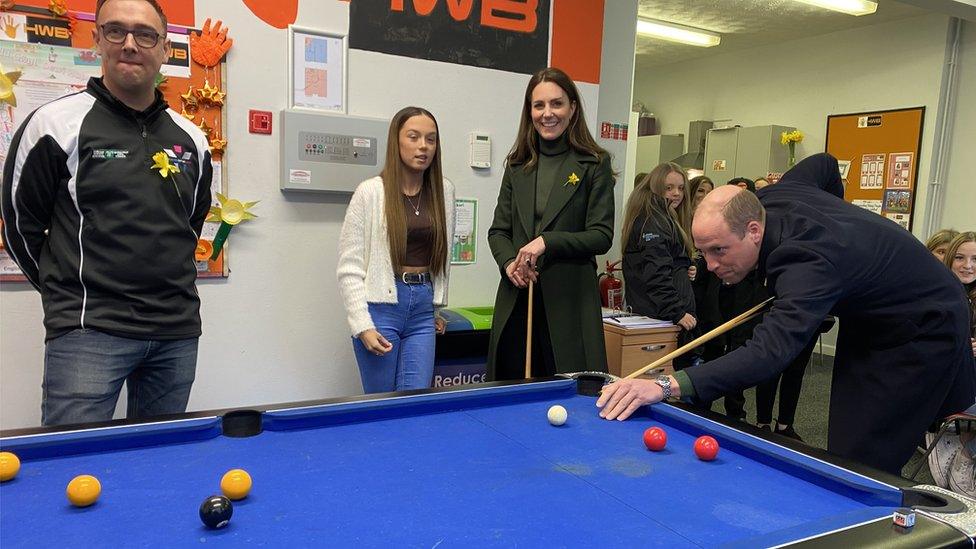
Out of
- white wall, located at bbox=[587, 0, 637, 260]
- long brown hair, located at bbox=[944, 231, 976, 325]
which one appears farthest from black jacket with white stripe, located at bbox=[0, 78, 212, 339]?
long brown hair, located at bbox=[944, 231, 976, 325]

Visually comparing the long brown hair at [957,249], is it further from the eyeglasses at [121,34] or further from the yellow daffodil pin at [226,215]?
the eyeglasses at [121,34]

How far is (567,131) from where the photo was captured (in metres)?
2.43

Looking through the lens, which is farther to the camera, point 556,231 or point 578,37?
point 578,37

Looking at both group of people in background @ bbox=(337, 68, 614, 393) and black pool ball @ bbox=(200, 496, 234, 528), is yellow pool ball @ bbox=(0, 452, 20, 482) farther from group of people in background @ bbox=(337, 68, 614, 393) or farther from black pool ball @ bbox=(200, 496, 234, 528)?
group of people in background @ bbox=(337, 68, 614, 393)

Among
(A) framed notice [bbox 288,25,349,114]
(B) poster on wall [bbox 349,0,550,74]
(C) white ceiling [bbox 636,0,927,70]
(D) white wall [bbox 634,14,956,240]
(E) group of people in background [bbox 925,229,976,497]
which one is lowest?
(E) group of people in background [bbox 925,229,976,497]

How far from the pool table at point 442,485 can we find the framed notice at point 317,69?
5.84 ft

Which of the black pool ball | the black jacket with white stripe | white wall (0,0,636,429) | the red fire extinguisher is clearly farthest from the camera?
the red fire extinguisher

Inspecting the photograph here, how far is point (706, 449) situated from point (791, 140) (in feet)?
19.4

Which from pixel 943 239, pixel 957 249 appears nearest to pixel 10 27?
pixel 957 249

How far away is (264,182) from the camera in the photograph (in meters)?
2.88

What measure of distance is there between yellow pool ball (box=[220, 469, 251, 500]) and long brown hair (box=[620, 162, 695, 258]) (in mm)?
2764

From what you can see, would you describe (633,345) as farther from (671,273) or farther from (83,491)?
(83,491)

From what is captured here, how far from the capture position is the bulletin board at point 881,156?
5.67 metres

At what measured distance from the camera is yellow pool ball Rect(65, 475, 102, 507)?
1063 mm
